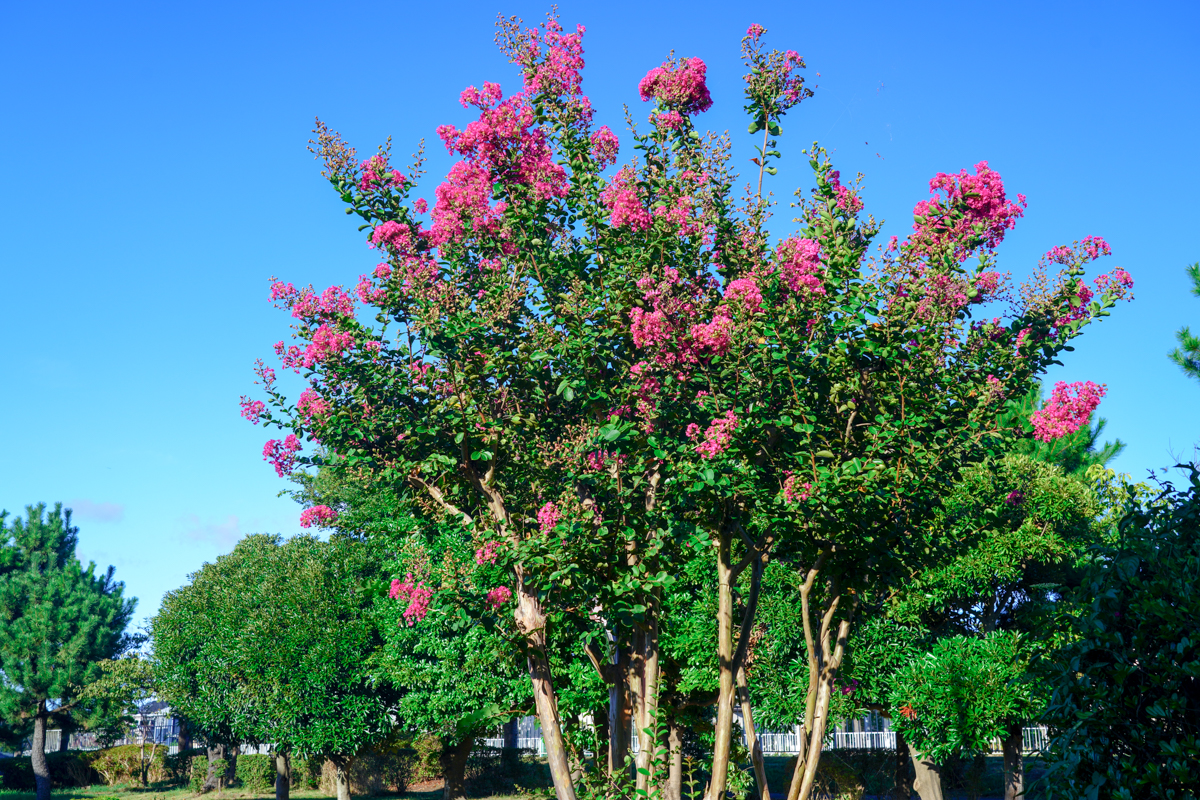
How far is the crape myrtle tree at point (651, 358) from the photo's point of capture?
10859 mm

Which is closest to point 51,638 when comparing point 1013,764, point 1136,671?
point 1013,764

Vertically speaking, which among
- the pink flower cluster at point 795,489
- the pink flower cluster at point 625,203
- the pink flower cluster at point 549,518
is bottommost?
the pink flower cluster at point 549,518

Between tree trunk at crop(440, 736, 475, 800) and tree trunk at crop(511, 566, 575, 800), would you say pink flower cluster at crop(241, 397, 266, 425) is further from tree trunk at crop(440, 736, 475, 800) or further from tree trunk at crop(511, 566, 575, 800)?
tree trunk at crop(440, 736, 475, 800)

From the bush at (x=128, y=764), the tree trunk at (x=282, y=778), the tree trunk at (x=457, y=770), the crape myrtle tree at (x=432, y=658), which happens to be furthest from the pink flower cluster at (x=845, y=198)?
the bush at (x=128, y=764)

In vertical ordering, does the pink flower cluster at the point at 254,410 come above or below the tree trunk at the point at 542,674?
above

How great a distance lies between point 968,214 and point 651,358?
404cm

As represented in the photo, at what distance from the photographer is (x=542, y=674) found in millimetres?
12367

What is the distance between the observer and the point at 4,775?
52.4 meters

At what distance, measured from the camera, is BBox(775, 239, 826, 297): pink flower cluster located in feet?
35.2

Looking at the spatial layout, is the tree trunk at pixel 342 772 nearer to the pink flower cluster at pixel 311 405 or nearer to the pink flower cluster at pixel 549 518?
the pink flower cluster at pixel 311 405

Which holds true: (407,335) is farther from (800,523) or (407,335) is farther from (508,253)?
(800,523)

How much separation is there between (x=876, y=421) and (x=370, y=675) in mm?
24589

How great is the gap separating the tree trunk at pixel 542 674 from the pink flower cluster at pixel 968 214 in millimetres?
6378

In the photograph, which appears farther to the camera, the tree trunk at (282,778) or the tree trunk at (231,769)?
the tree trunk at (231,769)
